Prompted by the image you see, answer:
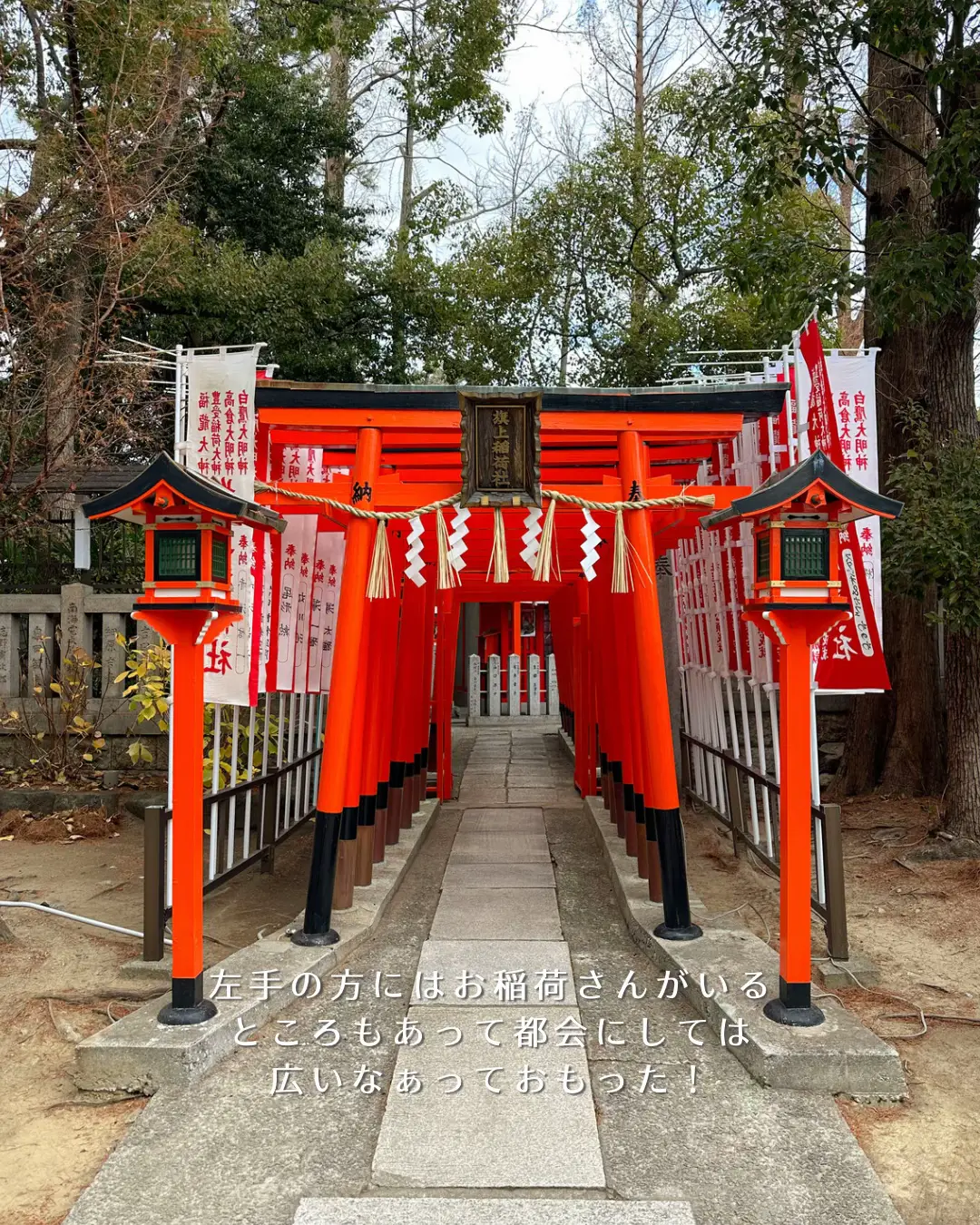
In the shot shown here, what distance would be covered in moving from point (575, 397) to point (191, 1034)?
3682 millimetres

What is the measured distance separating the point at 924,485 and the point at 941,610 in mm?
921

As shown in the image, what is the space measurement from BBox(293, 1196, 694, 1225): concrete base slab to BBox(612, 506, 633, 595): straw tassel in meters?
2.88

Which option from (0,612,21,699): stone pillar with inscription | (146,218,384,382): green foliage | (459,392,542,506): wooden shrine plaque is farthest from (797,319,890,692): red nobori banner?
(146,218,384,382): green foliage

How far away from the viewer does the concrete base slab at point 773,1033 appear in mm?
3578

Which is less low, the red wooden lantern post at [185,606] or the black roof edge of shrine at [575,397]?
the black roof edge of shrine at [575,397]

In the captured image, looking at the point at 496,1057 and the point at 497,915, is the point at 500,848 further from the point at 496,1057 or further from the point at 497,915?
the point at 496,1057

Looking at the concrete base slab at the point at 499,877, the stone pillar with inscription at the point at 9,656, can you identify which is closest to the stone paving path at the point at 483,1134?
the concrete base slab at the point at 499,877

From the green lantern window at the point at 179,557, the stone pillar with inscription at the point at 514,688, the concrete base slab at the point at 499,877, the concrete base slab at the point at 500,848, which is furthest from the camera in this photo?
the stone pillar with inscription at the point at 514,688

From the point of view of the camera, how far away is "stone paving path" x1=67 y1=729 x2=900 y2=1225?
286 cm

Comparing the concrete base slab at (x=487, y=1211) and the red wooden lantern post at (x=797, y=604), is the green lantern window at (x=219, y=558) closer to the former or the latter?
the red wooden lantern post at (x=797, y=604)

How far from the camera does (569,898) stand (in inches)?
249

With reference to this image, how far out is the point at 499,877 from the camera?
6848mm

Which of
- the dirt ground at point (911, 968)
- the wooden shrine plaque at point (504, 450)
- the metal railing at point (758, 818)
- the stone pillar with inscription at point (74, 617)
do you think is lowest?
the dirt ground at point (911, 968)

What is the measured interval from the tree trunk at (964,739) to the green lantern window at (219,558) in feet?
17.7
